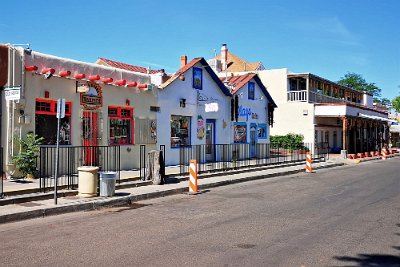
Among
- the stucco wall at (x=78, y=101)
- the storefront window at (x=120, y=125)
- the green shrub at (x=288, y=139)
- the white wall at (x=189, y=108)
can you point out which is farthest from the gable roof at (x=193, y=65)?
the green shrub at (x=288, y=139)

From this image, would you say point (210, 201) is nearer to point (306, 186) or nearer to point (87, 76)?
point (306, 186)

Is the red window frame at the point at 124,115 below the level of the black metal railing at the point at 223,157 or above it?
above

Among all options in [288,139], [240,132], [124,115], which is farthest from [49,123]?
[288,139]

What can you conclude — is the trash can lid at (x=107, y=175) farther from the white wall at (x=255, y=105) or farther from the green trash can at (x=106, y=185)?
the white wall at (x=255, y=105)

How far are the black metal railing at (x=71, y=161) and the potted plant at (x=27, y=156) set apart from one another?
0.27 metres

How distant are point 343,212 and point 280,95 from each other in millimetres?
27549

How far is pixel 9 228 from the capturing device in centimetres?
836

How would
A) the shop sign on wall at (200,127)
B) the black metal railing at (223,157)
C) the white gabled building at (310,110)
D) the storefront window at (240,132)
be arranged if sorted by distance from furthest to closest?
1. the white gabled building at (310,110)
2. the storefront window at (240,132)
3. the shop sign on wall at (200,127)
4. the black metal railing at (223,157)

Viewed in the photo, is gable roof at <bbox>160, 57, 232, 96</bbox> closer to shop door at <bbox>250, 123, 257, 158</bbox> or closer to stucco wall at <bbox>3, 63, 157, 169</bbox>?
stucco wall at <bbox>3, 63, 157, 169</bbox>

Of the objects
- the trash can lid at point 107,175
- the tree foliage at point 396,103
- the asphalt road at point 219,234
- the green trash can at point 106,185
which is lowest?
the asphalt road at point 219,234

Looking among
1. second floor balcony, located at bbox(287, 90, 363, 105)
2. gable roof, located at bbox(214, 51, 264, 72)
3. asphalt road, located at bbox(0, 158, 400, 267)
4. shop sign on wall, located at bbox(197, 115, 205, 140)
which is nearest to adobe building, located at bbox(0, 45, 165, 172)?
shop sign on wall, located at bbox(197, 115, 205, 140)

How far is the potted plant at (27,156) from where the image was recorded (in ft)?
43.7

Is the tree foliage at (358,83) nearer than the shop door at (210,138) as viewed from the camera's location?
No

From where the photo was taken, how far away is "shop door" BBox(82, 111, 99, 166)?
15375 millimetres
